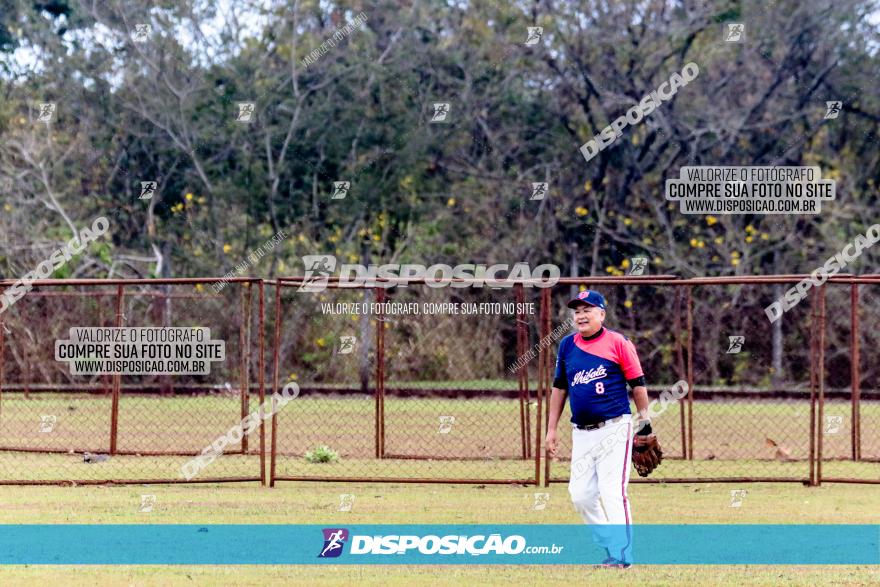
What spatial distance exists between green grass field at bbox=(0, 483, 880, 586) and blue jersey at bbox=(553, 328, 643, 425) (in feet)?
3.60

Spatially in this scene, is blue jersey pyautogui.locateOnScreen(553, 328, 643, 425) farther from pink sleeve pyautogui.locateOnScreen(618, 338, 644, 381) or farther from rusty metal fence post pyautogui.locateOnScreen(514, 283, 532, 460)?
rusty metal fence post pyautogui.locateOnScreen(514, 283, 532, 460)

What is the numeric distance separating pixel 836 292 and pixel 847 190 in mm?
4614

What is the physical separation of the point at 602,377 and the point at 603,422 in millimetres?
314

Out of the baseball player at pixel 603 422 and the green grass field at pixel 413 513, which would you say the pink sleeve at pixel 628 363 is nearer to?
the baseball player at pixel 603 422

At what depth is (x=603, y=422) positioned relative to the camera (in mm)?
9766

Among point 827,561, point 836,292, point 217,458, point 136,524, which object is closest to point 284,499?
point 136,524

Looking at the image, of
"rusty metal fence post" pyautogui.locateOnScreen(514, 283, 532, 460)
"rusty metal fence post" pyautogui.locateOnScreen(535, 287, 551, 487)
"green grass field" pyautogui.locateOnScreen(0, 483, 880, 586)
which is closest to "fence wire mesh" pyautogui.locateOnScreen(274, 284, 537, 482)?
"rusty metal fence post" pyautogui.locateOnScreen(514, 283, 532, 460)

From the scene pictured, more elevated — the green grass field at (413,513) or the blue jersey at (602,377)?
the blue jersey at (602,377)

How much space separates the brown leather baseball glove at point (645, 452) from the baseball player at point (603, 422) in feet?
1.24

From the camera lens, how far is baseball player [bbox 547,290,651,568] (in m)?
9.70

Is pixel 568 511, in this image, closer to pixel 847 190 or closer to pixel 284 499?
pixel 284 499

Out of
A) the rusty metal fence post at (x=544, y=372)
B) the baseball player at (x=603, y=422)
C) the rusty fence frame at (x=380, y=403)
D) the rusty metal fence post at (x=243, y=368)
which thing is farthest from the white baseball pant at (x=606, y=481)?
the rusty metal fence post at (x=243, y=368)

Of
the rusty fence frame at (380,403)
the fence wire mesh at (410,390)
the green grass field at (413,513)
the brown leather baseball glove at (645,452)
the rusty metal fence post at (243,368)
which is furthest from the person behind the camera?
the fence wire mesh at (410,390)

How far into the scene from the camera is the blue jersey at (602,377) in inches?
384
